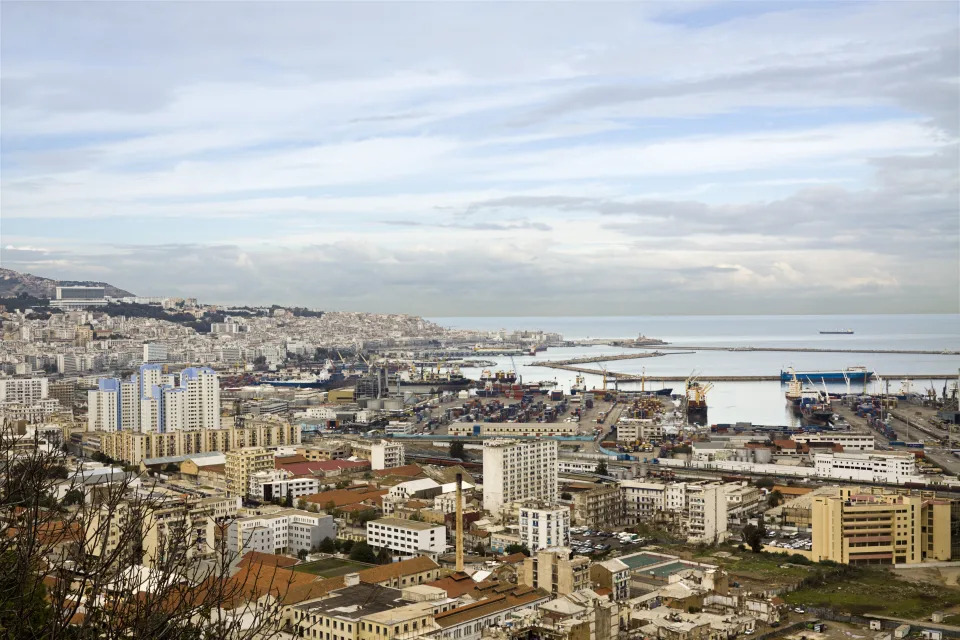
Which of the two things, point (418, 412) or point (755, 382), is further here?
point (755, 382)

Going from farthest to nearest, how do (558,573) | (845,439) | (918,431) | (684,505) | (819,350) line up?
(819,350)
(918,431)
(845,439)
(684,505)
(558,573)

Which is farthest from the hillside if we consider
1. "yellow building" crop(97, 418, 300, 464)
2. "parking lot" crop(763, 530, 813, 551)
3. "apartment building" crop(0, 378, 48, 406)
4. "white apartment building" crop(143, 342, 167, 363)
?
"parking lot" crop(763, 530, 813, 551)

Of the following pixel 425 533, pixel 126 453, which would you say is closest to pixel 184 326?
pixel 126 453

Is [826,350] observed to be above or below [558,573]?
above

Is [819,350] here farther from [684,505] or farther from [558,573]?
[558,573]

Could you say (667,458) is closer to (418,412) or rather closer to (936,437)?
(936,437)

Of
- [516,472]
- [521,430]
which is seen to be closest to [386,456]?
[516,472]
